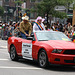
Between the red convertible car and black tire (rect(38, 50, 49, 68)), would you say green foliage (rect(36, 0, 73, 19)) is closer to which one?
the red convertible car

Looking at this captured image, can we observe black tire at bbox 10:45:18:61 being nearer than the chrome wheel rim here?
No

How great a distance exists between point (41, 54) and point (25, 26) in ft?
11.1

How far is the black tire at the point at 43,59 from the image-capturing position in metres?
10.6

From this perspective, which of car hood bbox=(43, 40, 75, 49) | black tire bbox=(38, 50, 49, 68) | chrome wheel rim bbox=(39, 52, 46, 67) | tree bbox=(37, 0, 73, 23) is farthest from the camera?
tree bbox=(37, 0, 73, 23)

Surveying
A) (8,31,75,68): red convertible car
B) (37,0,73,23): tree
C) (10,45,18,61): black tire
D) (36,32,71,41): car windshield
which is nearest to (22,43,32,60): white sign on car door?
(8,31,75,68): red convertible car

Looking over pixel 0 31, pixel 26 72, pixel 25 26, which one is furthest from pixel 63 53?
pixel 0 31

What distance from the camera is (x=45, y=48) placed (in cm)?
1059

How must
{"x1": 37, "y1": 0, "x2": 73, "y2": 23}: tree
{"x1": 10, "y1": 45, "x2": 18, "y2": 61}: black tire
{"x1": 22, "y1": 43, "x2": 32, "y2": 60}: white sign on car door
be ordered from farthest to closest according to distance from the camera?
{"x1": 37, "y1": 0, "x2": 73, "y2": 23}: tree → {"x1": 10, "y1": 45, "x2": 18, "y2": 61}: black tire → {"x1": 22, "y1": 43, "x2": 32, "y2": 60}: white sign on car door

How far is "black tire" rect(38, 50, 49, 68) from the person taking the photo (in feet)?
34.8

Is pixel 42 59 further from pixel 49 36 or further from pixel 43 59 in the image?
pixel 49 36

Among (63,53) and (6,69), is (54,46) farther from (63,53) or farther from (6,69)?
(6,69)

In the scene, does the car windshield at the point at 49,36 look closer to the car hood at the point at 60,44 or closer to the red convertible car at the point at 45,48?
the red convertible car at the point at 45,48

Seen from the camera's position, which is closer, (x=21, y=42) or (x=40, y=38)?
(x=40, y=38)

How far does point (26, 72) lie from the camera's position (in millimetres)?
9773
